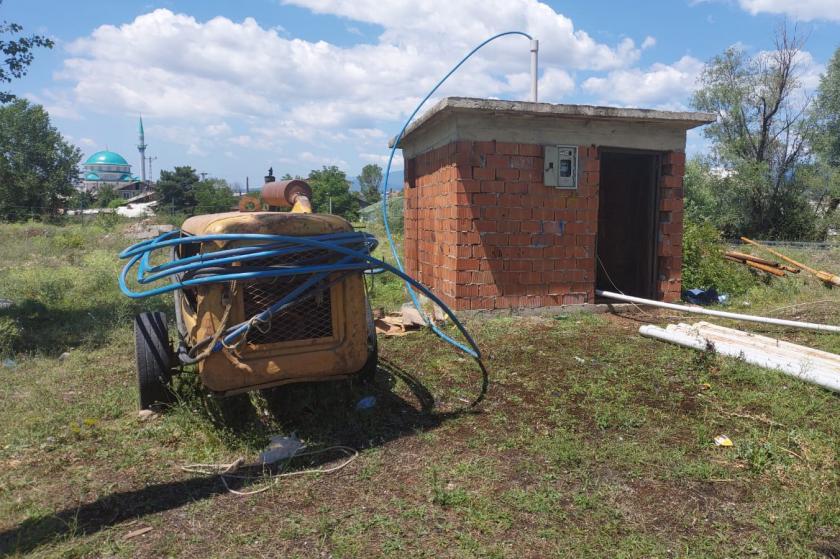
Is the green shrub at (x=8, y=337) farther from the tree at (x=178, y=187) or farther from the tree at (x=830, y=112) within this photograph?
the tree at (x=178, y=187)

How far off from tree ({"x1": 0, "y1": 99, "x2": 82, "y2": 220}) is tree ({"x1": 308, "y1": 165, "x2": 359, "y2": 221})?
701 inches

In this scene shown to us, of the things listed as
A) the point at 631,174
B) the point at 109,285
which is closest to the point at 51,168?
the point at 109,285

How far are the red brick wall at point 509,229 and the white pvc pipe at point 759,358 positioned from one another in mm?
1627

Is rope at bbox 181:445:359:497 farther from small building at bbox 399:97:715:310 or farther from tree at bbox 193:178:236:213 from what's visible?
tree at bbox 193:178:236:213

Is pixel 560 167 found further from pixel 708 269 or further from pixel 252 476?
pixel 252 476

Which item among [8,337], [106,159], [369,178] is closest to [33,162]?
[369,178]

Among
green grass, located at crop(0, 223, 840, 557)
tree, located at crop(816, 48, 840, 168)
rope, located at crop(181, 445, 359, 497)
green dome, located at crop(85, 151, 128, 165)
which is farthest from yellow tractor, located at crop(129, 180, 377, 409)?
green dome, located at crop(85, 151, 128, 165)

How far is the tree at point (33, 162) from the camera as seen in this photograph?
3869 centimetres

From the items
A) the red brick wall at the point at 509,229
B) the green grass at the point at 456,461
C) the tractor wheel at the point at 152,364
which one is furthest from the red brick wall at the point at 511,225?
the tractor wheel at the point at 152,364

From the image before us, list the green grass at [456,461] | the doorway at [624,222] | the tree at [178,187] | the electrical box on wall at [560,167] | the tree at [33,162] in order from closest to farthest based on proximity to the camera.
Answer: the green grass at [456,461], the electrical box on wall at [560,167], the doorway at [624,222], the tree at [33,162], the tree at [178,187]

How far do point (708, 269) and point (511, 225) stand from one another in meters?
4.02

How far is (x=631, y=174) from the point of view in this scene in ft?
32.0

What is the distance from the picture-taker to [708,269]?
9289 millimetres

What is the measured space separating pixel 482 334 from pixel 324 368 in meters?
3.05
